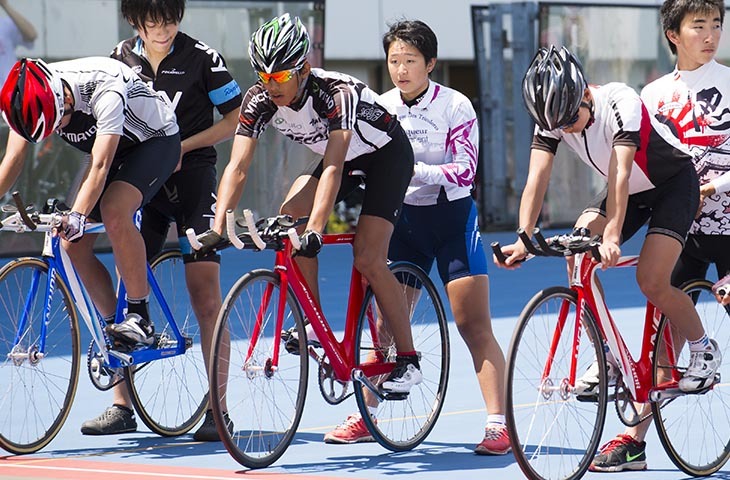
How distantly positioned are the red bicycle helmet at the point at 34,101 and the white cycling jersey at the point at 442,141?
5.35 feet

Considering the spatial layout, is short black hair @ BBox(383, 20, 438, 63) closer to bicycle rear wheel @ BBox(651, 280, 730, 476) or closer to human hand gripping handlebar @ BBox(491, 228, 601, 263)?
human hand gripping handlebar @ BBox(491, 228, 601, 263)

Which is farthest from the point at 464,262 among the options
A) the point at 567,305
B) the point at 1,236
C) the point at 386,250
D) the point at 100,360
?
the point at 1,236

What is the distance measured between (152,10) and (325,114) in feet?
4.04

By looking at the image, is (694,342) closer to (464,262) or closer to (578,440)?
(578,440)

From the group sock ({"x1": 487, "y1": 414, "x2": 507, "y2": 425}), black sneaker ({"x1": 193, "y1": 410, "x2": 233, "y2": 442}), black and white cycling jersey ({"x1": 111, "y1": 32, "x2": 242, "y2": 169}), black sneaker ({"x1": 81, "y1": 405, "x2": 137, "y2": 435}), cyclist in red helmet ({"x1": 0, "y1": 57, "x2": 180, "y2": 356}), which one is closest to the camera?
cyclist in red helmet ({"x1": 0, "y1": 57, "x2": 180, "y2": 356})

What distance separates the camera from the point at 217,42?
18.6 m

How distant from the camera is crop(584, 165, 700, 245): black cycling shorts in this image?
20.1 ft

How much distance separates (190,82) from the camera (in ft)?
24.3

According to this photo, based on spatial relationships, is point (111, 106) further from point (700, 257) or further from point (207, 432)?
point (700, 257)

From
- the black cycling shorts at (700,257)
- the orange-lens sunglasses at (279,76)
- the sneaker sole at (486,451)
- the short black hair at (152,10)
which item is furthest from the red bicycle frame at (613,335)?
the short black hair at (152,10)

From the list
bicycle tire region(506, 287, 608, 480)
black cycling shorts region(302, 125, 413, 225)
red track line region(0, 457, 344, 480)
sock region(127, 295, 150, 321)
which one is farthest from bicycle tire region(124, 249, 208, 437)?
bicycle tire region(506, 287, 608, 480)

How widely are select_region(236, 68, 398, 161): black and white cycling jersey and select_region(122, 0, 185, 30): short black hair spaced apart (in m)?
0.84

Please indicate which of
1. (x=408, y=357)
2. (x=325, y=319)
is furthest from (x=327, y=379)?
(x=408, y=357)

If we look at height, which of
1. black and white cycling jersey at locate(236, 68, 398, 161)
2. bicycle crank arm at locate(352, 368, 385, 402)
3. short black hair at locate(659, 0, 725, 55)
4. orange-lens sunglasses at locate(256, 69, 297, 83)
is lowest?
bicycle crank arm at locate(352, 368, 385, 402)
